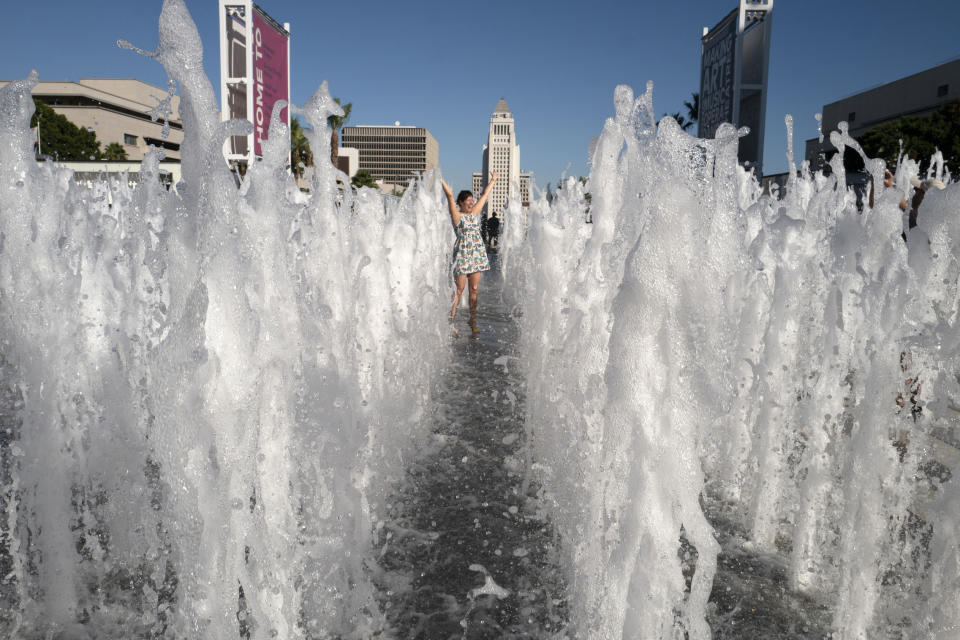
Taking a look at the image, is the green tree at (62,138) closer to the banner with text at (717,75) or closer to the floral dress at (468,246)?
the banner with text at (717,75)

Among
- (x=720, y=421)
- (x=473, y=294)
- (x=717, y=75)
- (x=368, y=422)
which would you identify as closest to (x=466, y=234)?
(x=473, y=294)

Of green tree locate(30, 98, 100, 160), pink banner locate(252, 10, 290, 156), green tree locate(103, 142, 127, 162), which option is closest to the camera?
pink banner locate(252, 10, 290, 156)

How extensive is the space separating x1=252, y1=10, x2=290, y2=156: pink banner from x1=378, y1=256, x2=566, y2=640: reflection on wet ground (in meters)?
23.7

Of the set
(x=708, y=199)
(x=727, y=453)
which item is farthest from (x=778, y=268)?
(x=708, y=199)

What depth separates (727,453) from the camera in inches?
144

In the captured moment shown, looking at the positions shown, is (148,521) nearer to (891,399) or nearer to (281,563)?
(281,563)

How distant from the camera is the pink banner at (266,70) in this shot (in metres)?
26.4

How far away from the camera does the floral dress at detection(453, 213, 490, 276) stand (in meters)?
7.37

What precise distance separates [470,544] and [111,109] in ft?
228

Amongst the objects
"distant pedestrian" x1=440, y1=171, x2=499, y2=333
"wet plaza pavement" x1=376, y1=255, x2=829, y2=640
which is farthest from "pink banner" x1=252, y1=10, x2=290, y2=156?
"wet plaza pavement" x1=376, y1=255, x2=829, y2=640

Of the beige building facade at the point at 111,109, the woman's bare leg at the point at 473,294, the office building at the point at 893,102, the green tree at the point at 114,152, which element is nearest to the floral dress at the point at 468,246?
the woman's bare leg at the point at 473,294

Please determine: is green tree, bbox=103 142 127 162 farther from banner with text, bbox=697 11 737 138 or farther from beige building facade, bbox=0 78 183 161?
banner with text, bbox=697 11 737 138

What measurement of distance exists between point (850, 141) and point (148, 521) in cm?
366

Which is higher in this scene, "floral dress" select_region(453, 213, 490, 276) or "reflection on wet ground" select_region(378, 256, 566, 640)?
"floral dress" select_region(453, 213, 490, 276)
